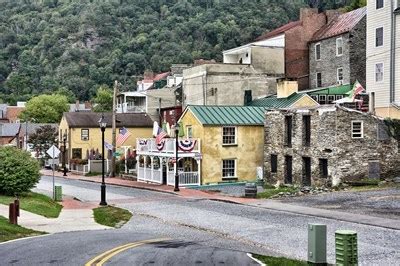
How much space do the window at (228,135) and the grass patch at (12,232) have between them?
2664 centimetres

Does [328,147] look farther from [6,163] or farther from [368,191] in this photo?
[6,163]

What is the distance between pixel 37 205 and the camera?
31156 millimetres

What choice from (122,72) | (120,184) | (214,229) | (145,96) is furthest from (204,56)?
(214,229)

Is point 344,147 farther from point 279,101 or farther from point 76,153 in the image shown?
point 76,153

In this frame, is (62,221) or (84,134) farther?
(84,134)

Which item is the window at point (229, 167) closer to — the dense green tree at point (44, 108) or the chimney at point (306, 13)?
the chimney at point (306, 13)

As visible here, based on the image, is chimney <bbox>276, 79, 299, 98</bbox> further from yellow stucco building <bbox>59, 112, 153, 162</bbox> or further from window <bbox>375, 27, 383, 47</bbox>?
yellow stucco building <bbox>59, 112, 153, 162</bbox>

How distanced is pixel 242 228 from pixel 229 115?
2634 centimetres

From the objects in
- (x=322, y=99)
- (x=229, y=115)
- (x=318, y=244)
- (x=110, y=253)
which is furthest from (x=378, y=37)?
(x=318, y=244)

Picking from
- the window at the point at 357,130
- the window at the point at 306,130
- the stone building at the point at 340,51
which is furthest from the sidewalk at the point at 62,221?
the stone building at the point at 340,51

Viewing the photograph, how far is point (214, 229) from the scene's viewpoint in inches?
935

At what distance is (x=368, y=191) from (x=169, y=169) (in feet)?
61.8

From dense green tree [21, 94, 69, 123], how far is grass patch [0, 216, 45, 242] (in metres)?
106

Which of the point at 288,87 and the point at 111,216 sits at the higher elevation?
the point at 288,87
